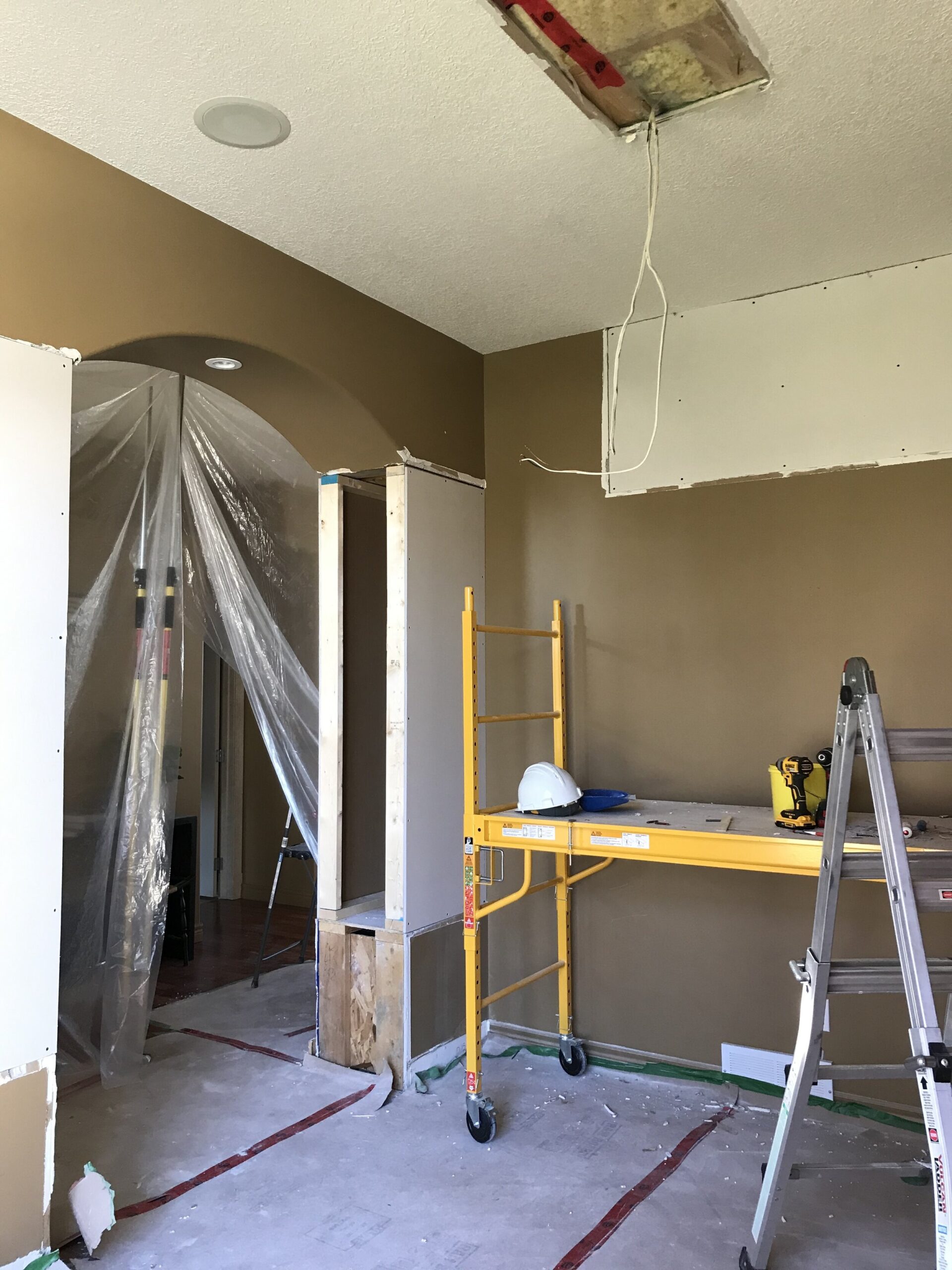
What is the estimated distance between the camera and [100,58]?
181 centimetres

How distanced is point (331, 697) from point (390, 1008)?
1031 millimetres

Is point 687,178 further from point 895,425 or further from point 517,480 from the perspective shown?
point 517,480

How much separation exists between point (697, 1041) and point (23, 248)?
117 inches

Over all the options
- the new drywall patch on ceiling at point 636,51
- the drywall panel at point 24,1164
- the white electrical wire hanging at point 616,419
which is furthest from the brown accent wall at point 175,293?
the drywall panel at point 24,1164

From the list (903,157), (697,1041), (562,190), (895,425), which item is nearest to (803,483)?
→ (895,425)

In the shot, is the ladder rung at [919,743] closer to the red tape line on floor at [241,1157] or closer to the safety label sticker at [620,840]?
the safety label sticker at [620,840]

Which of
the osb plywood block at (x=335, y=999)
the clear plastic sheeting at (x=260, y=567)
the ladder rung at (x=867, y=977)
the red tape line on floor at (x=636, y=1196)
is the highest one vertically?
the clear plastic sheeting at (x=260, y=567)

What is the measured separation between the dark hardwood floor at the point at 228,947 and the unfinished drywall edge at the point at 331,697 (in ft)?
3.56

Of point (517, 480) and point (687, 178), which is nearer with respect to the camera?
point (687, 178)

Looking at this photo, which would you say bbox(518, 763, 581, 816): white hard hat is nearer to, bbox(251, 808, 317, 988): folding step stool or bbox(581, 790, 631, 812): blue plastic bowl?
bbox(581, 790, 631, 812): blue plastic bowl

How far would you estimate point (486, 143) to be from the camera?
2.10 meters

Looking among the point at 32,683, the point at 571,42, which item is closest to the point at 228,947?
the point at 32,683

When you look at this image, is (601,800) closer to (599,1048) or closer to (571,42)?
(599,1048)

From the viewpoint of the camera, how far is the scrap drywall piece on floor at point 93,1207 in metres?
2.03
